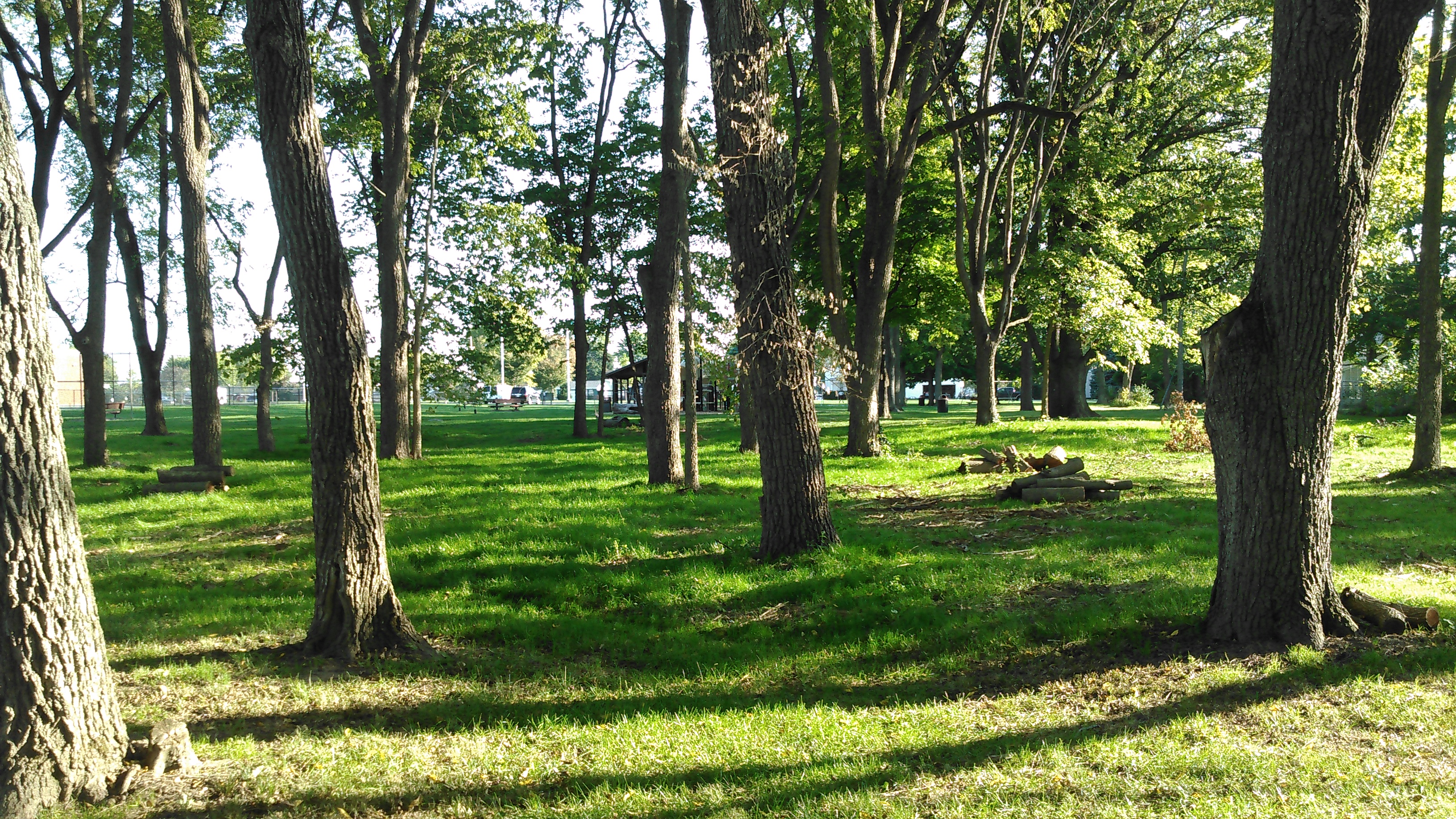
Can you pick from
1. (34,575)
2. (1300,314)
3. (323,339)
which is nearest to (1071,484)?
(1300,314)

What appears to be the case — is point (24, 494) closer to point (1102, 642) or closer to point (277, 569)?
point (277, 569)

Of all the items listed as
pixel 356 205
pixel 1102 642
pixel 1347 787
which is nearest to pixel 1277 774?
pixel 1347 787

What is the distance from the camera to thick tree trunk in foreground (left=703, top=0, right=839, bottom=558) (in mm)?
8164

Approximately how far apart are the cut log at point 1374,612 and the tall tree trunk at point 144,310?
80.0 ft

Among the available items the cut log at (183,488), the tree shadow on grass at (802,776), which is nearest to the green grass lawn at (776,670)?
the tree shadow on grass at (802,776)

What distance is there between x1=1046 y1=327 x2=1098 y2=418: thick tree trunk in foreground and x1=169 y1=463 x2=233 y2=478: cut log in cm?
2463

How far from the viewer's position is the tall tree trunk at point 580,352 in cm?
2669

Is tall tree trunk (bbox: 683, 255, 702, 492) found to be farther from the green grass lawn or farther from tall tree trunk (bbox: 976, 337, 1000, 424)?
tall tree trunk (bbox: 976, 337, 1000, 424)

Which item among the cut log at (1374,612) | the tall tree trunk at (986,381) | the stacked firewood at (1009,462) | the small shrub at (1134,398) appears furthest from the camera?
the small shrub at (1134,398)

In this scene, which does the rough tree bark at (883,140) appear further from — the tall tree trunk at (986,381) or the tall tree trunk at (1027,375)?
the tall tree trunk at (1027,375)

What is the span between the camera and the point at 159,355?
24.1 metres

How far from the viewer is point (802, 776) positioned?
14.1 feet

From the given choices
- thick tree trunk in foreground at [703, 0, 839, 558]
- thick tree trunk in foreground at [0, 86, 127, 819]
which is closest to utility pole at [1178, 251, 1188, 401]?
thick tree trunk in foreground at [703, 0, 839, 558]

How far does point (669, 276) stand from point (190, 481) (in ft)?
25.5
